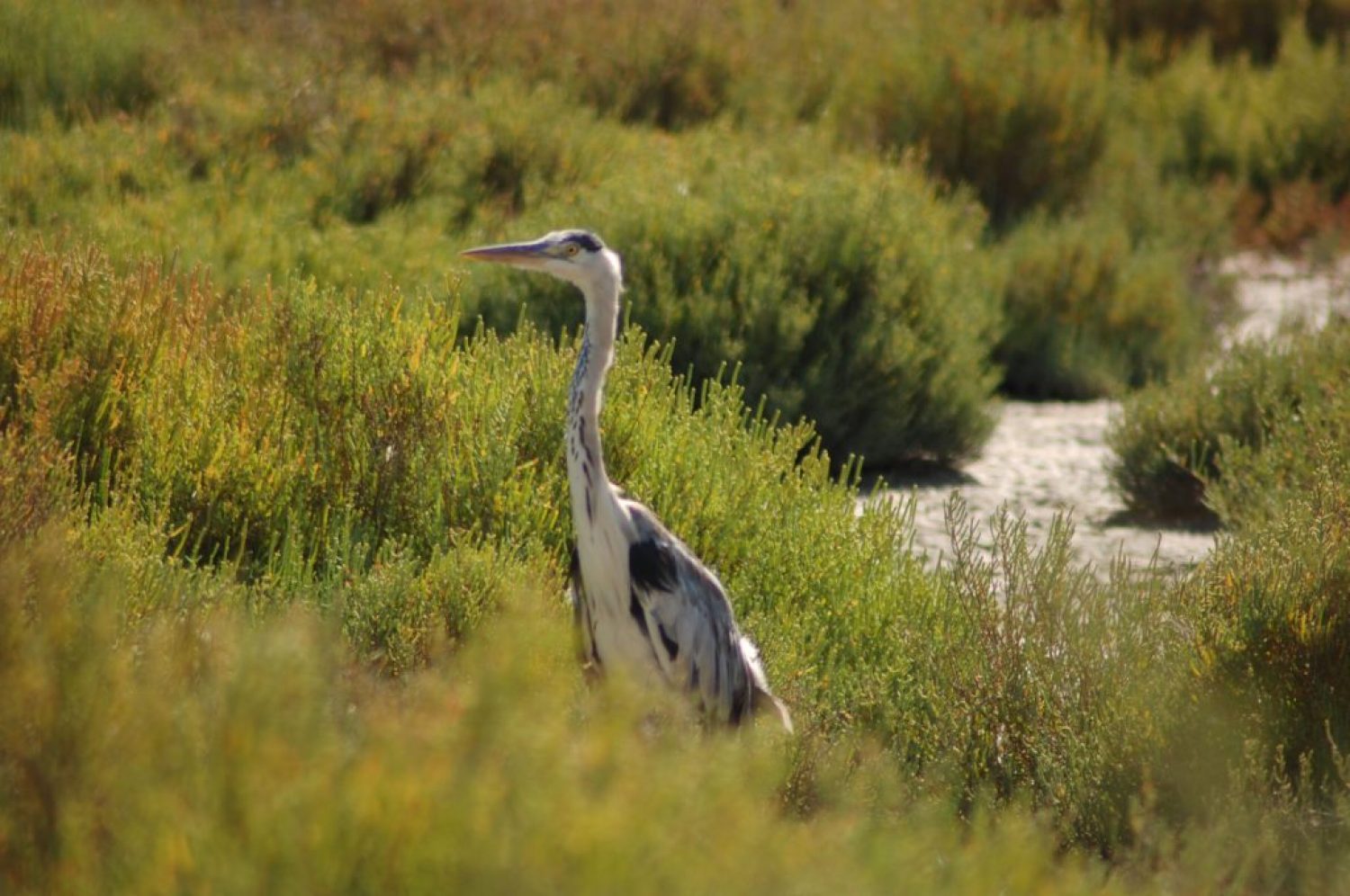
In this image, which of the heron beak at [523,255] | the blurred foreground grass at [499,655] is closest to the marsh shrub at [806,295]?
the blurred foreground grass at [499,655]

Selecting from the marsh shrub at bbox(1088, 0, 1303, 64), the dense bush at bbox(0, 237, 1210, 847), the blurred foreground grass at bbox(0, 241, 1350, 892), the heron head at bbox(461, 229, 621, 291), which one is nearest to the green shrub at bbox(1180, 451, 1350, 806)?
the blurred foreground grass at bbox(0, 241, 1350, 892)

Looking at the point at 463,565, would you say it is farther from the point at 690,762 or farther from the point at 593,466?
the point at 690,762

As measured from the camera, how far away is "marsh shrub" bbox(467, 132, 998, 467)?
28.3 feet

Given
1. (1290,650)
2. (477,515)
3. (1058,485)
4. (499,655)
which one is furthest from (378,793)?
(1058,485)

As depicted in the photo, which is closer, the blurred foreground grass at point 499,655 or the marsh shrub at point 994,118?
the blurred foreground grass at point 499,655

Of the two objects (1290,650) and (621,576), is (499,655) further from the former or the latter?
(1290,650)

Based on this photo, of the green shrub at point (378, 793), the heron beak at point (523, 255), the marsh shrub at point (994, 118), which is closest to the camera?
the green shrub at point (378, 793)

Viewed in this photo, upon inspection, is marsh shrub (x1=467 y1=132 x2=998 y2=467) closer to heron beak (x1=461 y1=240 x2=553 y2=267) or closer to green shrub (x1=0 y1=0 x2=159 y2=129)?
green shrub (x1=0 y1=0 x2=159 y2=129)

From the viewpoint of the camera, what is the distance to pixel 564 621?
492 cm

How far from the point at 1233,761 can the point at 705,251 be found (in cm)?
471

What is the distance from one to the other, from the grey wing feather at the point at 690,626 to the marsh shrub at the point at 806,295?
3.58 metres

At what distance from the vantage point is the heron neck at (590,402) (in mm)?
4797

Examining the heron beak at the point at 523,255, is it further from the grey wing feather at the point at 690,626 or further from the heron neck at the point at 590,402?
the grey wing feather at the point at 690,626

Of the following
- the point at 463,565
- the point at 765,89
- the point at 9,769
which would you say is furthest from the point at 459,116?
the point at 9,769
